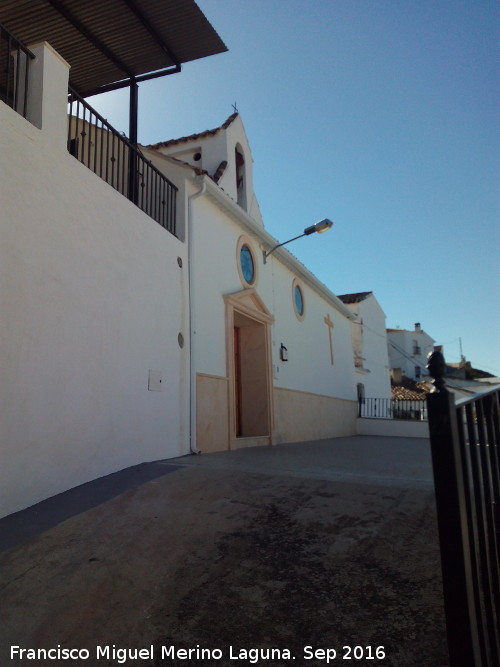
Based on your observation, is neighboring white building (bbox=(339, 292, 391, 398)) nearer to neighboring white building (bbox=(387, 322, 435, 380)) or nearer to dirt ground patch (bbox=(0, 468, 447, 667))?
neighboring white building (bbox=(387, 322, 435, 380))

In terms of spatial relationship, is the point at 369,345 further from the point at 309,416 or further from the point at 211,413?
the point at 211,413

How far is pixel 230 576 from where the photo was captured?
289 centimetres

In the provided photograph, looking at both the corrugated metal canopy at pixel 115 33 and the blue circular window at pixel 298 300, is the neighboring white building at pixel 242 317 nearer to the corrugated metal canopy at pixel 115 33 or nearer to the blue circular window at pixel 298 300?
the blue circular window at pixel 298 300

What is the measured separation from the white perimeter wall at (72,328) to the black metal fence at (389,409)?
12960 mm

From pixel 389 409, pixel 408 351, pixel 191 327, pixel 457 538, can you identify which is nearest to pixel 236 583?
pixel 457 538

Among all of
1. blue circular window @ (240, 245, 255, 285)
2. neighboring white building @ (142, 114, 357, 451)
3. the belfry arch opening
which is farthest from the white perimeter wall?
the belfry arch opening

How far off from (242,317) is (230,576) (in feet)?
23.9

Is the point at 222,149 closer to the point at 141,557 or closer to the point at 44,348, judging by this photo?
the point at 44,348

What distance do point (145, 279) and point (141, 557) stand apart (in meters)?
3.92

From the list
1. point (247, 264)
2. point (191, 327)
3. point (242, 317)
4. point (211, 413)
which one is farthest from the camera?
point (247, 264)

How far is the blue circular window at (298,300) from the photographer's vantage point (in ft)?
42.6

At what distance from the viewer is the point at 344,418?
53.4 ft

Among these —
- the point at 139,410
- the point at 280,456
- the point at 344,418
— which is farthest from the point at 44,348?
the point at 344,418

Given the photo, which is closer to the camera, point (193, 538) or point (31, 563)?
point (31, 563)
